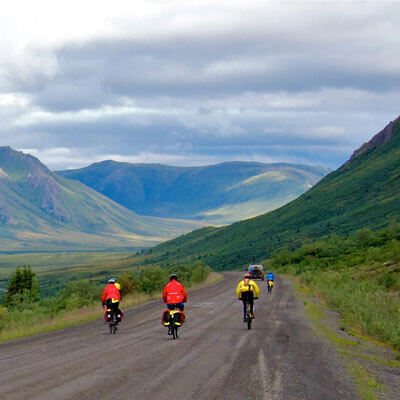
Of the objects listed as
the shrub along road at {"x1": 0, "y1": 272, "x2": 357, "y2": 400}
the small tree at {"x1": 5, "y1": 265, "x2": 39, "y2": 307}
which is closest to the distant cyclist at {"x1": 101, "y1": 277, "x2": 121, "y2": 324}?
the shrub along road at {"x1": 0, "y1": 272, "x2": 357, "y2": 400}

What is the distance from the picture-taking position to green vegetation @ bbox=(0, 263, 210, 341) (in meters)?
30.8

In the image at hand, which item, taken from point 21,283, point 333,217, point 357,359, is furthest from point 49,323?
point 333,217

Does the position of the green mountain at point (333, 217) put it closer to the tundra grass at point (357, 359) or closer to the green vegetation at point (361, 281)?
the green vegetation at point (361, 281)

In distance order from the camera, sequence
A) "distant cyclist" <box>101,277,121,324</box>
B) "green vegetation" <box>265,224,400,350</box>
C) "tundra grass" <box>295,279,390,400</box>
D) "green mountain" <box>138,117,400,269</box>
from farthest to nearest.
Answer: "green mountain" <box>138,117,400,269</box>
"green vegetation" <box>265,224,400,350</box>
"distant cyclist" <box>101,277,121,324</box>
"tundra grass" <box>295,279,390,400</box>

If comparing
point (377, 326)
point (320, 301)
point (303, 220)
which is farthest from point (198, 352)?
point (303, 220)

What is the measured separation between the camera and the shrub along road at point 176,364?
1296 centimetres

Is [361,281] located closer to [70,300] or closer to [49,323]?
[70,300]

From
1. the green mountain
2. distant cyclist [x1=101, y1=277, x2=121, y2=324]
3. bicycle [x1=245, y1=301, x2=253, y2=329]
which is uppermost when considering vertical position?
the green mountain

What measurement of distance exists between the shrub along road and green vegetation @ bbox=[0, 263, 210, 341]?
14.0 feet

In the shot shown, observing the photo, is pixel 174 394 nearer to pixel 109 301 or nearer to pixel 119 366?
pixel 119 366

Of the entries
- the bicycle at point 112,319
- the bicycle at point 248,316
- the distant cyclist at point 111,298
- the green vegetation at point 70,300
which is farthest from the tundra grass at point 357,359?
the green vegetation at point 70,300

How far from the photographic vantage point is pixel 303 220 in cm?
18388

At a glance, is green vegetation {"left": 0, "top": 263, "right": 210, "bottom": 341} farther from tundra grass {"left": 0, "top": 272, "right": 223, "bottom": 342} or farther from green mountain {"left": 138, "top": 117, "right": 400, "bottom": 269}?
green mountain {"left": 138, "top": 117, "right": 400, "bottom": 269}

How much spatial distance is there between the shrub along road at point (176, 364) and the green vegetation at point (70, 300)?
4263mm
